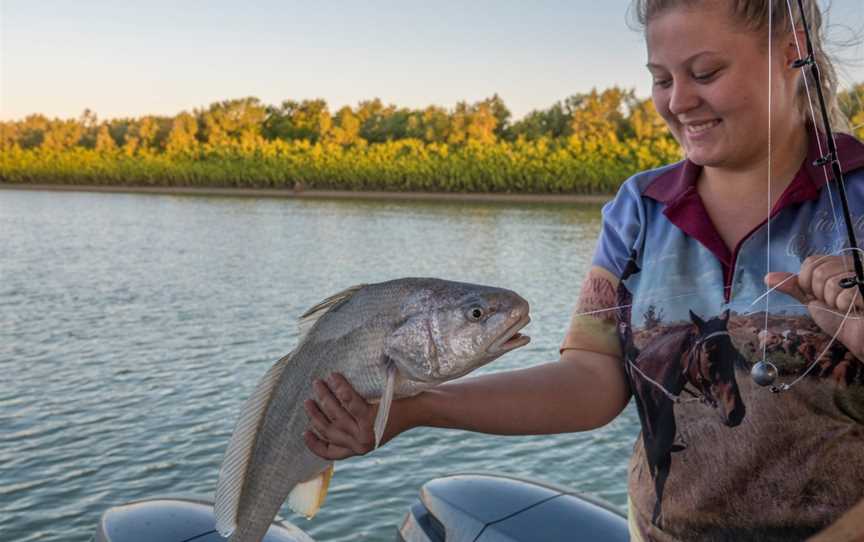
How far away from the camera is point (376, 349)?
167cm

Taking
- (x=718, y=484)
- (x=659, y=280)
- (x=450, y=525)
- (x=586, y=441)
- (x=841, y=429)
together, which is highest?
(x=659, y=280)

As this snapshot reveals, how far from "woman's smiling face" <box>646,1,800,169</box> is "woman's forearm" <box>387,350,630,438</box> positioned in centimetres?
48

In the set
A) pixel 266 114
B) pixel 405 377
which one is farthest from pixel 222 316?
pixel 266 114

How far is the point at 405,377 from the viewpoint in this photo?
1.66 m

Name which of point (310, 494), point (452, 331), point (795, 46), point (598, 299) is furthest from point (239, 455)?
point (795, 46)

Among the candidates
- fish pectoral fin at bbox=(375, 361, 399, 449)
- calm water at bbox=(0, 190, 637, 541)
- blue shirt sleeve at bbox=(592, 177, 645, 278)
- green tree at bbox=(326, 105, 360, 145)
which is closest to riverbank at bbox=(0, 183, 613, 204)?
green tree at bbox=(326, 105, 360, 145)

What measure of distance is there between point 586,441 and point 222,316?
7167 mm

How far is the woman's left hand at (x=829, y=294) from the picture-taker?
132cm

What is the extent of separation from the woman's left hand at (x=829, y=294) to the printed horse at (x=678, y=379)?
165 millimetres

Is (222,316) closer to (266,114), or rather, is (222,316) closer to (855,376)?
(855,376)

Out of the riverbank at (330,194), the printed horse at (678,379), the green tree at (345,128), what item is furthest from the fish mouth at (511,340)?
the green tree at (345,128)

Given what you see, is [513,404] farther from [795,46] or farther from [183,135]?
[183,135]

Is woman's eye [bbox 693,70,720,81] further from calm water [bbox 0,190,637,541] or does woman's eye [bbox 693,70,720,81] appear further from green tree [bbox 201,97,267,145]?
green tree [bbox 201,97,267,145]

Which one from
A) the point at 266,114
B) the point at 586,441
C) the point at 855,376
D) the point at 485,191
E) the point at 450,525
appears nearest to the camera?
the point at 855,376
